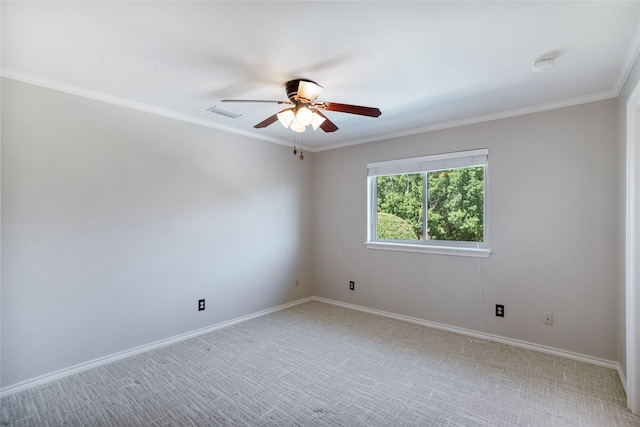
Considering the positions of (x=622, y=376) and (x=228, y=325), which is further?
(x=228, y=325)

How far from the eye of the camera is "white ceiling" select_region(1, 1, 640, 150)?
1.64 metres

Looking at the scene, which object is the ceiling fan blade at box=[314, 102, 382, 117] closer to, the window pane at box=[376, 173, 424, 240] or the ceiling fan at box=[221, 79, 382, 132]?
the ceiling fan at box=[221, 79, 382, 132]

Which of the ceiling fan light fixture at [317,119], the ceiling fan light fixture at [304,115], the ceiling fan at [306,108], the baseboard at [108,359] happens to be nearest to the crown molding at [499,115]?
the ceiling fan at [306,108]

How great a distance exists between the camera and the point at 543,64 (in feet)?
6.92

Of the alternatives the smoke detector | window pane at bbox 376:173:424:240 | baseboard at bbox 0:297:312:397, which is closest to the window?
window pane at bbox 376:173:424:240

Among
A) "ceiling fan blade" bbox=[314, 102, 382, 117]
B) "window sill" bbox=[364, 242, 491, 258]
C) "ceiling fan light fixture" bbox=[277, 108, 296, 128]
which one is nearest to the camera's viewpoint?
"ceiling fan blade" bbox=[314, 102, 382, 117]

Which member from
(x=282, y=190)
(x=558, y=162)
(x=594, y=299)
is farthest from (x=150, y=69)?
(x=594, y=299)

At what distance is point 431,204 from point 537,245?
1174mm

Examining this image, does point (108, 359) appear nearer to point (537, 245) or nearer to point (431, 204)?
point (431, 204)

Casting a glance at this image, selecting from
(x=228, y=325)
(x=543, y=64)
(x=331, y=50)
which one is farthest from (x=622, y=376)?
(x=228, y=325)

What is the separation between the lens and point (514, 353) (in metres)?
2.94

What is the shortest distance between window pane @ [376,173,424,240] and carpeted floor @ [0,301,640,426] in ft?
4.48

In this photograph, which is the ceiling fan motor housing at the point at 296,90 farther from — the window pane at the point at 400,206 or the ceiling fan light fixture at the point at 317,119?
the window pane at the point at 400,206

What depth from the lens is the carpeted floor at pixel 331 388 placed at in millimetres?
2016
